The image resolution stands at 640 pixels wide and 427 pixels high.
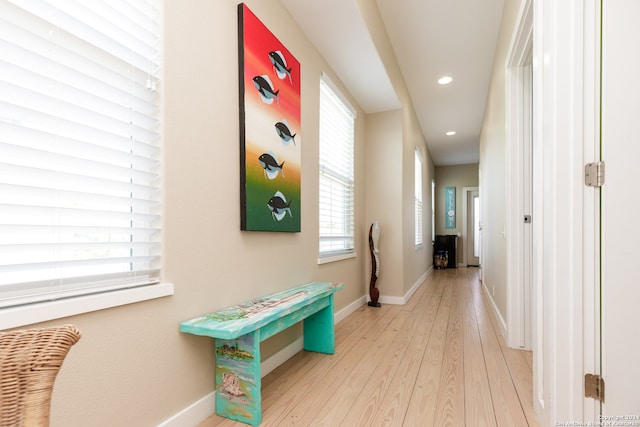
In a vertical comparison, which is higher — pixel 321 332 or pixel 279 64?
pixel 279 64

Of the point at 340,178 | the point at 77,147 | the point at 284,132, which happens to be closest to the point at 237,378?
the point at 77,147

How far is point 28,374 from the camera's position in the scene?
1.98 feet

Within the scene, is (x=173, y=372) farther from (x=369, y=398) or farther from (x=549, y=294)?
(x=549, y=294)

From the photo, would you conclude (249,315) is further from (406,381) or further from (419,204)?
(419,204)

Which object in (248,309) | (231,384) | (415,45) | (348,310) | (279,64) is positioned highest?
(415,45)

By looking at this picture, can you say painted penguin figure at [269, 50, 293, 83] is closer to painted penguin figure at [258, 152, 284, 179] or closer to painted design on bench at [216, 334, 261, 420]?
painted penguin figure at [258, 152, 284, 179]

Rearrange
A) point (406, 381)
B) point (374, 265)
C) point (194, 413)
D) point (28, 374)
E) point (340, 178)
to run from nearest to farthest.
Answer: point (28, 374) < point (194, 413) < point (406, 381) < point (340, 178) < point (374, 265)

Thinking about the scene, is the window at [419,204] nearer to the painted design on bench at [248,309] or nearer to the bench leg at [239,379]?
the painted design on bench at [248,309]

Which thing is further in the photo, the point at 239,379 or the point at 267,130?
the point at 267,130

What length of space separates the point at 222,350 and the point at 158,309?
0.42 meters

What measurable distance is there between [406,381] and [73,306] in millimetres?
1764

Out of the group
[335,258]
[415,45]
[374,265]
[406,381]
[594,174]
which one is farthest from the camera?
[374,265]

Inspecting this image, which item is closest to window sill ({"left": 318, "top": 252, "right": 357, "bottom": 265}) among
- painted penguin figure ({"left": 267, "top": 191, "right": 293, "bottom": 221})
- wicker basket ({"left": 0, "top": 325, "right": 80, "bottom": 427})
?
painted penguin figure ({"left": 267, "top": 191, "right": 293, "bottom": 221})

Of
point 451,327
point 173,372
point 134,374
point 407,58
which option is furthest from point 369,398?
point 407,58
